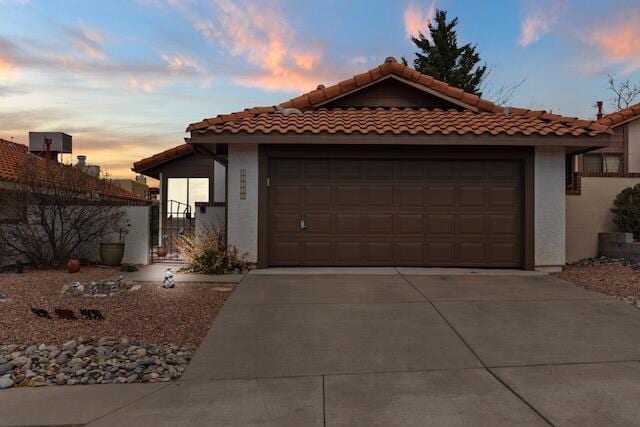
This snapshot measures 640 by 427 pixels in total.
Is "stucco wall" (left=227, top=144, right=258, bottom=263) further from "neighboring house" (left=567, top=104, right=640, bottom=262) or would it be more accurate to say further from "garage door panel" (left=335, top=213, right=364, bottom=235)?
"neighboring house" (left=567, top=104, right=640, bottom=262)

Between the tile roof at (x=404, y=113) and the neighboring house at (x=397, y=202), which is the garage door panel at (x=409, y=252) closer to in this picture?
the neighboring house at (x=397, y=202)

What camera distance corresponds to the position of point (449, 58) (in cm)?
3195

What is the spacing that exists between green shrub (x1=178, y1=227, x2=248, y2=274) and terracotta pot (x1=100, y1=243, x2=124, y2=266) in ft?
5.18

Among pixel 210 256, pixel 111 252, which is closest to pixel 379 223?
pixel 210 256

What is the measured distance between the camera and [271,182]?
1075 centimetres

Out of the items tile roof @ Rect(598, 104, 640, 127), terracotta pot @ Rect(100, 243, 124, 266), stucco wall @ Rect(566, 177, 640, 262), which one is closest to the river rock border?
terracotta pot @ Rect(100, 243, 124, 266)

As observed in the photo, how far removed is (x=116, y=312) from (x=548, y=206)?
28.7ft

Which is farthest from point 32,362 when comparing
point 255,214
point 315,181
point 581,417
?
point 315,181

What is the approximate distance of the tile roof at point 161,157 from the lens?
58.0 feet

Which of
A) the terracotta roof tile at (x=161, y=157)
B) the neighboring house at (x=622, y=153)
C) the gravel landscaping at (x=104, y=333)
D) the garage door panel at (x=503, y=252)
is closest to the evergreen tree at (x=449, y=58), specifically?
the neighboring house at (x=622, y=153)

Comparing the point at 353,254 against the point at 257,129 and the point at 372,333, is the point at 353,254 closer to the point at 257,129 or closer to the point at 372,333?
the point at 257,129

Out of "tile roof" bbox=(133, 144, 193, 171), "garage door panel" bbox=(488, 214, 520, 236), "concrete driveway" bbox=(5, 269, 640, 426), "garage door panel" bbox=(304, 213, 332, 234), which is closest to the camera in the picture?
"concrete driveway" bbox=(5, 269, 640, 426)

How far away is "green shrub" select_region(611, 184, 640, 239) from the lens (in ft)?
38.0

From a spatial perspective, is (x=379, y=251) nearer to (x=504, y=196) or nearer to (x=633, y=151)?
(x=504, y=196)
